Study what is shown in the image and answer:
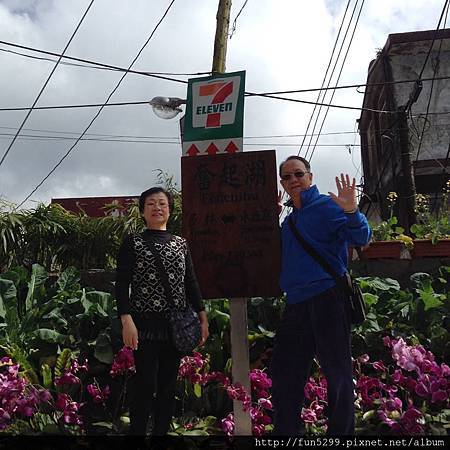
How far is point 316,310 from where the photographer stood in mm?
2980

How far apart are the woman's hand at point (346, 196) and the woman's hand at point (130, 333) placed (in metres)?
1.32

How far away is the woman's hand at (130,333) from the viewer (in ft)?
9.68

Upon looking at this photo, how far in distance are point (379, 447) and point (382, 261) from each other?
358cm

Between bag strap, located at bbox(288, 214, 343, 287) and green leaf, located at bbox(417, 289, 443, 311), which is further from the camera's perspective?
green leaf, located at bbox(417, 289, 443, 311)

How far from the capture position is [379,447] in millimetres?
3006

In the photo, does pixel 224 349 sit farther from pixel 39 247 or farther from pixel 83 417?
pixel 39 247

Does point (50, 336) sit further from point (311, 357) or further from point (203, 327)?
point (311, 357)

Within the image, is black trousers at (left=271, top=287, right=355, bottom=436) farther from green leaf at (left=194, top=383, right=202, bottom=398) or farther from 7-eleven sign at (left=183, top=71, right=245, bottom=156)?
7-eleven sign at (left=183, top=71, right=245, bottom=156)

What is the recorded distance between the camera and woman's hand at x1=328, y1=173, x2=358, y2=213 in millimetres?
2936

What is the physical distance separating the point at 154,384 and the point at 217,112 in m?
2.06

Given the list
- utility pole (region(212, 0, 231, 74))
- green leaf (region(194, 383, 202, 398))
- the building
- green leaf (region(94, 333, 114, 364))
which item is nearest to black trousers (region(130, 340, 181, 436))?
green leaf (region(194, 383, 202, 398))

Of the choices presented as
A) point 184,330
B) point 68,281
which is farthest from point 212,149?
point 68,281

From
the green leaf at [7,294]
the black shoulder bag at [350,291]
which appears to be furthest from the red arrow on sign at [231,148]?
the green leaf at [7,294]

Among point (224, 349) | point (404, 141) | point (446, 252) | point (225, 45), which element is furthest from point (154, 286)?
point (404, 141)
